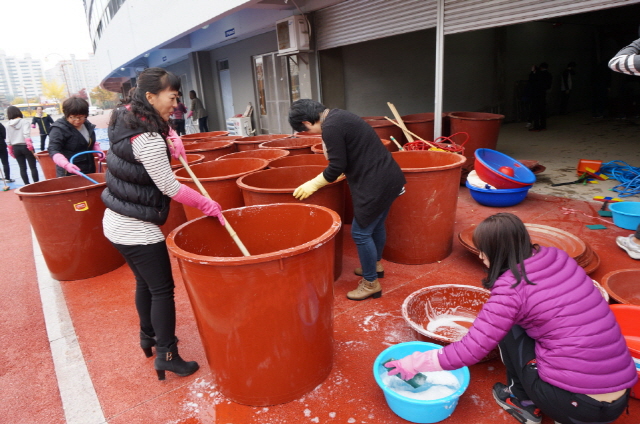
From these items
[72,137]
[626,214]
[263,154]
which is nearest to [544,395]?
[626,214]

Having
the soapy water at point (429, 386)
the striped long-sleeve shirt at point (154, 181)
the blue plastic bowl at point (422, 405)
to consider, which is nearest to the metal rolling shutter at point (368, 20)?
the striped long-sleeve shirt at point (154, 181)

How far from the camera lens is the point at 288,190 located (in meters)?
2.95

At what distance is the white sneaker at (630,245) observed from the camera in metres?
3.51

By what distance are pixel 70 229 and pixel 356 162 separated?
2.96m

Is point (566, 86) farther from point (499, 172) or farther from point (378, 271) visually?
point (378, 271)

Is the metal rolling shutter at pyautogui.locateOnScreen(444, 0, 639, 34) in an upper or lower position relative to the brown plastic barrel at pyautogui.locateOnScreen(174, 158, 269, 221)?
upper

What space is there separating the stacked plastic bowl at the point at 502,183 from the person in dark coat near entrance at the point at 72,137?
4684 mm

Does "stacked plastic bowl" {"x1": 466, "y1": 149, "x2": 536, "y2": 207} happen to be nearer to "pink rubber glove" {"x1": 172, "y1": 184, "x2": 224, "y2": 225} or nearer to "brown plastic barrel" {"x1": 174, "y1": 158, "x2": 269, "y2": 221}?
"brown plastic barrel" {"x1": 174, "y1": 158, "x2": 269, "y2": 221}

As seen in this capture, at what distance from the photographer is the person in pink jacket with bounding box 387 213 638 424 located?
156 centimetres

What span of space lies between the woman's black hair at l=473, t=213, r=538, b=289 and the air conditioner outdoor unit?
26.3 ft

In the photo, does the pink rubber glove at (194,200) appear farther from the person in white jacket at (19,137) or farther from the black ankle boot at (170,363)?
the person in white jacket at (19,137)

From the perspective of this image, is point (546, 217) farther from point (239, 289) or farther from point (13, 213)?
point (13, 213)

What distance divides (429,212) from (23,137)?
343 inches

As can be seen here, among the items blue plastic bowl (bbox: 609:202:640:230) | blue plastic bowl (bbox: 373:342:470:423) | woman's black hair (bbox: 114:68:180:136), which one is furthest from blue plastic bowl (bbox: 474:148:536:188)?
woman's black hair (bbox: 114:68:180:136)
